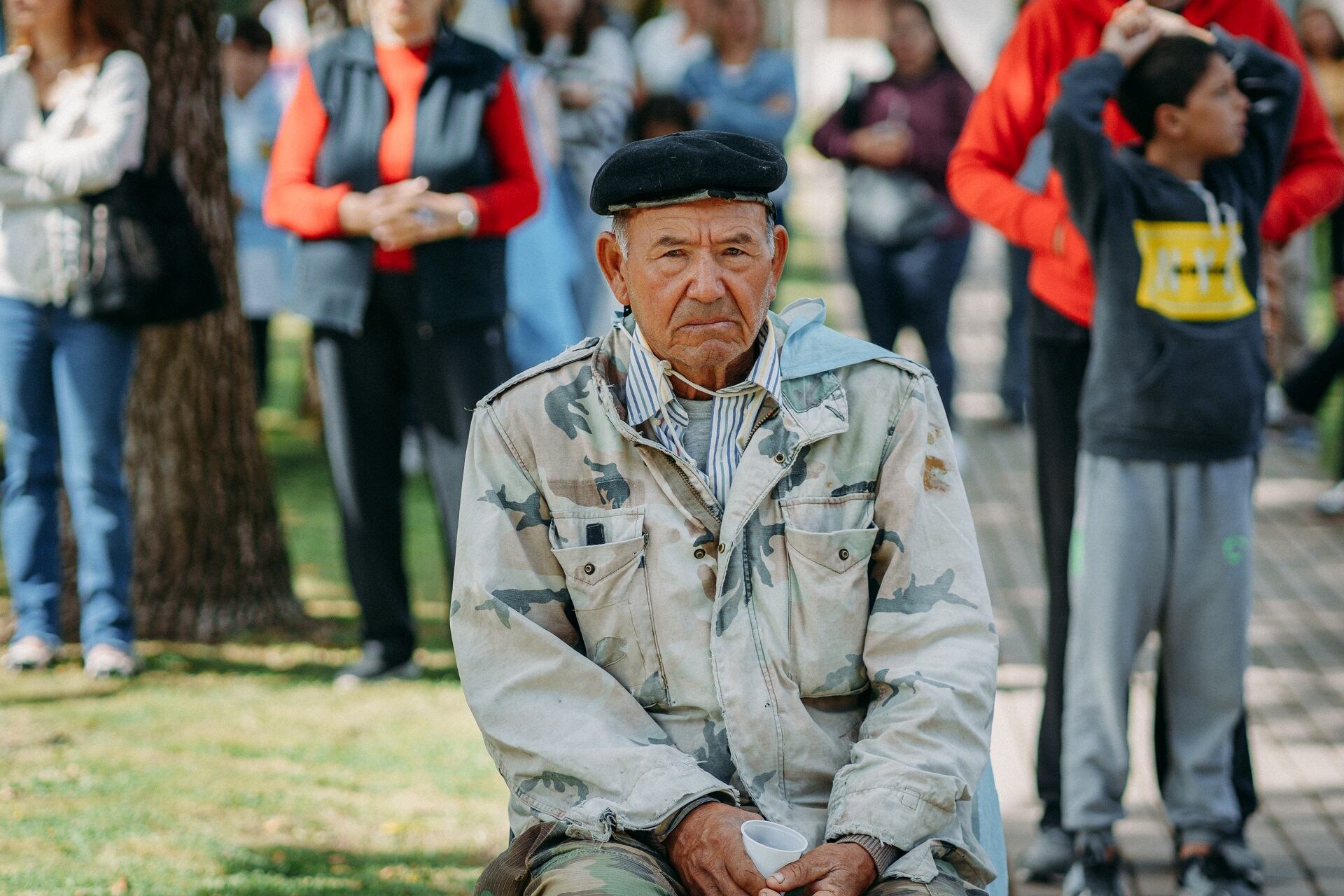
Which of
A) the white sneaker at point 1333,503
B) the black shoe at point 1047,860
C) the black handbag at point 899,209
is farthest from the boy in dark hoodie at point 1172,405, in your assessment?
the white sneaker at point 1333,503

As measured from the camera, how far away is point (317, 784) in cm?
454

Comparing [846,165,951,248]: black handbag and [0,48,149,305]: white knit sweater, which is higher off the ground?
[0,48,149,305]: white knit sweater

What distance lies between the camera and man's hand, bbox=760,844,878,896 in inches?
96.4

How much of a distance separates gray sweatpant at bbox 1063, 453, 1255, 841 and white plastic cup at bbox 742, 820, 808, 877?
161 centimetres

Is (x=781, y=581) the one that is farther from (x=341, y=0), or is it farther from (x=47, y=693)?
(x=341, y=0)

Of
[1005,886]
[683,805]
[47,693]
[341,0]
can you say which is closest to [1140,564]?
[1005,886]

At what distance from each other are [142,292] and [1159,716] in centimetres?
333

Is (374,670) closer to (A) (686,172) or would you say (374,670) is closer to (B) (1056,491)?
(B) (1056,491)

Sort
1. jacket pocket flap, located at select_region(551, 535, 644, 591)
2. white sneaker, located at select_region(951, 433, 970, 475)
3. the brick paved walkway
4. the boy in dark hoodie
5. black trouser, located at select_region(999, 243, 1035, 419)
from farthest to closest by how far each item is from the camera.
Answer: black trouser, located at select_region(999, 243, 1035, 419), white sneaker, located at select_region(951, 433, 970, 475), the brick paved walkway, the boy in dark hoodie, jacket pocket flap, located at select_region(551, 535, 644, 591)

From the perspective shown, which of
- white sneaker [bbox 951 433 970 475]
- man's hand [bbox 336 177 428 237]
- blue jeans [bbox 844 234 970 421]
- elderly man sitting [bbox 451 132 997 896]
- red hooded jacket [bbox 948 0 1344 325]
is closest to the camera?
elderly man sitting [bbox 451 132 997 896]

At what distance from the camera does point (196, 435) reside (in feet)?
19.5

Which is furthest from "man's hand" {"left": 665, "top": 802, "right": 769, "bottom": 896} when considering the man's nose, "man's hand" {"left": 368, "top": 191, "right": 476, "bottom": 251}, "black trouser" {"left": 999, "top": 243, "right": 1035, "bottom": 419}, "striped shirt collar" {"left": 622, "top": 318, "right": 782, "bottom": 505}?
"black trouser" {"left": 999, "top": 243, "right": 1035, "bottom": 419}

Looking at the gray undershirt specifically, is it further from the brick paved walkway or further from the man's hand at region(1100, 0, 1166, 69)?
the brick paved walkway

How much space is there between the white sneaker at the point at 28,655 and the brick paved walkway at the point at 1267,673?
3.12 m
